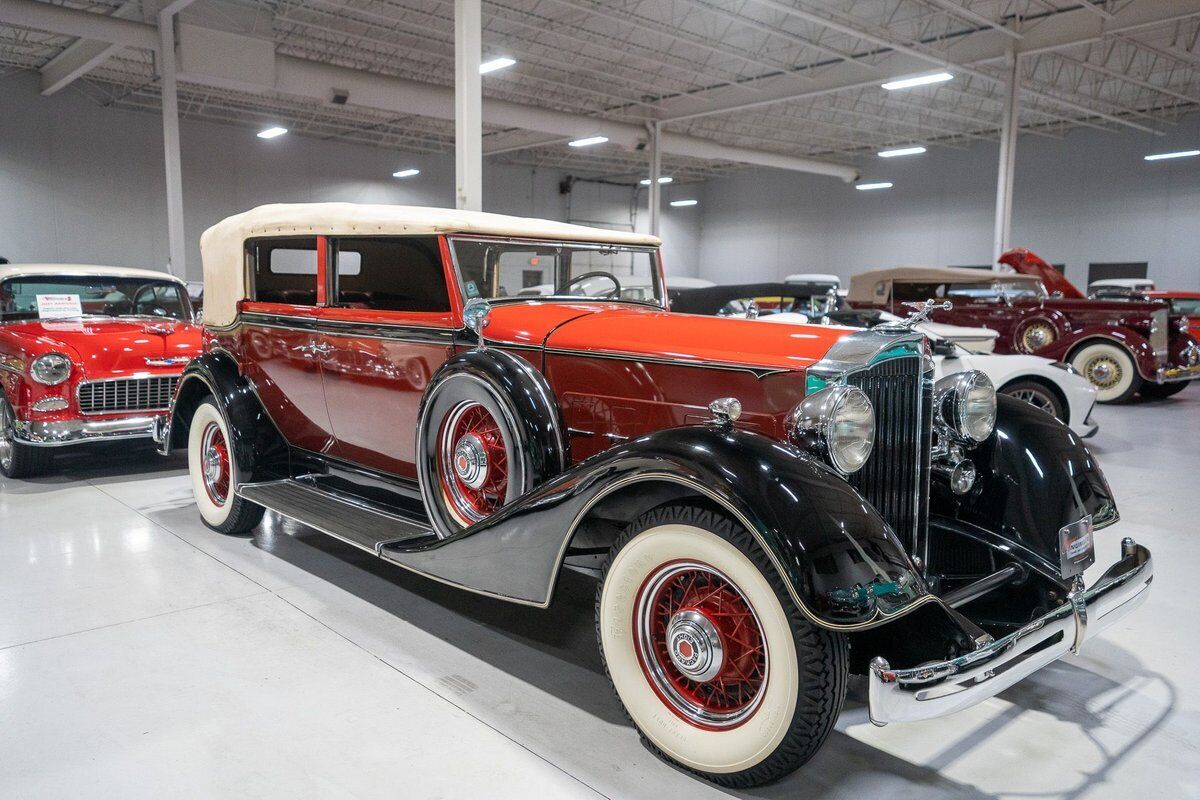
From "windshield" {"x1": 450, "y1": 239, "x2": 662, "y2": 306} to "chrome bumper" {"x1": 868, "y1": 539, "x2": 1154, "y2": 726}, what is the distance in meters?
2.12

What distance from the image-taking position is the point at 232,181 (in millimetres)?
19828

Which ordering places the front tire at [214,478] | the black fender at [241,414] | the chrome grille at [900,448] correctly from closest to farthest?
the chrome grille at [900,448] < the black fender at [241,414] < the front tire at [214,478]

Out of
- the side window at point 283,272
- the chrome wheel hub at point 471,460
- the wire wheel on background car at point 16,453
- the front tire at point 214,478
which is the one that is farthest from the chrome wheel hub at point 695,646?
the wire wheel on background car at point 16,453

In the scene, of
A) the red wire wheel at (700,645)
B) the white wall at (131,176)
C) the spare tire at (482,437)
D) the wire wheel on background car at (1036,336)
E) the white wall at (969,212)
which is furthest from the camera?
the white wall at (969,212)

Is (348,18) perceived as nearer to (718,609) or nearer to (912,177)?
(718,609)

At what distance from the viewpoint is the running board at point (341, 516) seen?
323cm

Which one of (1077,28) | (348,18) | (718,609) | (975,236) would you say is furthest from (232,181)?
(718,609)

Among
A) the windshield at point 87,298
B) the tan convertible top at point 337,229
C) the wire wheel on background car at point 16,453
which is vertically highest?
the tan convertible top at point 337,229

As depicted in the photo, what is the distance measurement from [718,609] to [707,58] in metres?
14.3

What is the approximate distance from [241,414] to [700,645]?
301 cm

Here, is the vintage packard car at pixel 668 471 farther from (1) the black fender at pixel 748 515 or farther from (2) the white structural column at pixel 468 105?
(2) the white structural column at pixel 468 105

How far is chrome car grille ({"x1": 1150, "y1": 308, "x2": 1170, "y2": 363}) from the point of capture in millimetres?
9867

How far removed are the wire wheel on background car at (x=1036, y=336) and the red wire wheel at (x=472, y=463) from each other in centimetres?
945

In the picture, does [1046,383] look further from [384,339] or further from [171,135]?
[171,135]
